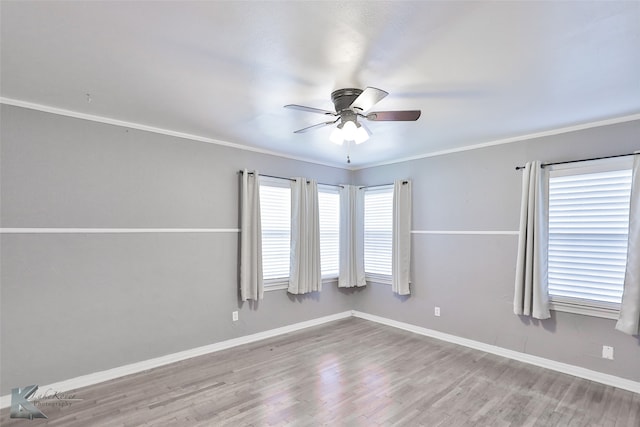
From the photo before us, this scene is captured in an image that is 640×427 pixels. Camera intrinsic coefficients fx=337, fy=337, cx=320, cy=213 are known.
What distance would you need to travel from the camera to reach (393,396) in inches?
122

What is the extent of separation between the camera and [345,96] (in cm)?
256

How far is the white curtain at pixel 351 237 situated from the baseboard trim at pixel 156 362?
0.89 meters

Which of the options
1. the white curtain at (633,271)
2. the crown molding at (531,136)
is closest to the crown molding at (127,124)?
the crown molding at (531,136)

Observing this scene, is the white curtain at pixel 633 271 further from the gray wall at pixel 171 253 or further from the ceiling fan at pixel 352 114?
the ceiling fan at pixel 352 114

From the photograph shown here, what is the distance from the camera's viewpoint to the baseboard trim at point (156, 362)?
10.2 ft

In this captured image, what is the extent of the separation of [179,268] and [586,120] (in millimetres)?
4593

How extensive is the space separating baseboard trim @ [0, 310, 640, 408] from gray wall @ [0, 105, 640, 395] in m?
0.07

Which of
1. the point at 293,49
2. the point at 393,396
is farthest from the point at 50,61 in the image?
the point at 393,396

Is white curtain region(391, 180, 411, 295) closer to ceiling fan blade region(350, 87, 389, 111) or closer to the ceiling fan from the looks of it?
the ceiling fan

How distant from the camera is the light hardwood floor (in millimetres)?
2711

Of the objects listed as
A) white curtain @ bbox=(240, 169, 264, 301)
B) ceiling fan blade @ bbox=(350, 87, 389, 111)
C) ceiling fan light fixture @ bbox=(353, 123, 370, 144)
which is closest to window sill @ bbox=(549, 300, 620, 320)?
ceiling fan light fixture @ bbox=(353, 123, 370, 144)

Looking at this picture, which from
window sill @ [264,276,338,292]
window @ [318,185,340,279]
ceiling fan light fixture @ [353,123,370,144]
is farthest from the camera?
window @ [318,185,340,279]

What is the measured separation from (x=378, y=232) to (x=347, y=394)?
112 inches

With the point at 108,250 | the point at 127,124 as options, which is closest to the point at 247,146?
the point at 127,124
